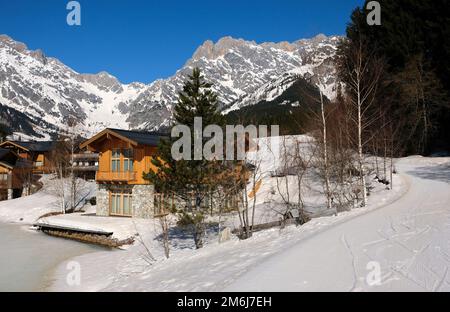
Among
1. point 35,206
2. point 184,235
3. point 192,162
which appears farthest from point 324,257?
point 35,206

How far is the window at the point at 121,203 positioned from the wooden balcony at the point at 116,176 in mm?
1246

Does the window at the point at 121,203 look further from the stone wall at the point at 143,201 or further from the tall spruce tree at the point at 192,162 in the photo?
the tall spruce tree at the point at 192,162

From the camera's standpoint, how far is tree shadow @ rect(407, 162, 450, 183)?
20809 mm

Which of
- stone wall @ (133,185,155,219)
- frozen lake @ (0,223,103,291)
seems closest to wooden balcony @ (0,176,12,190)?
frozen lake @ (0,223,103,291)

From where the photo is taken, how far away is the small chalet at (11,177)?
43.0 meters

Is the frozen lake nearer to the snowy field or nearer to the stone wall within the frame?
the snowy field

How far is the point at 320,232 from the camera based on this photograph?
11867 millimetres

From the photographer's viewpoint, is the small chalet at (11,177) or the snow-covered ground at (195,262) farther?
the small chalet at (11,177)

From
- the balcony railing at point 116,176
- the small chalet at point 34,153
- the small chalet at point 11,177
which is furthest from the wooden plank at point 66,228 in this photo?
the small chalet at point 34,153

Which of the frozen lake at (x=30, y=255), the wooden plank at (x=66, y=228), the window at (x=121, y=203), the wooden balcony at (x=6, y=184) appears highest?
the wooden balcony at (x=6, y=184)

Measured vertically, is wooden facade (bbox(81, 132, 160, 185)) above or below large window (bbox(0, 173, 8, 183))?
above

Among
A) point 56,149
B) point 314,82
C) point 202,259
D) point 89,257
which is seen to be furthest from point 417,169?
point 56,149

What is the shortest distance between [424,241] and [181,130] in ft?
41.6

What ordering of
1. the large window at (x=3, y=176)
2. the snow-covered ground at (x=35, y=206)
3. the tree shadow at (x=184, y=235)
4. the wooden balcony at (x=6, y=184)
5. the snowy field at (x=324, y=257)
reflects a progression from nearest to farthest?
1. the snowy field at (x=324, y=257)
2. the tree shadow at (x=184, y=235)
3. the snow-covered ground at (x=35, y=206)
4. the wooden balcony at (x=6, y=184)
5. the large window at (x=3, y=176)
